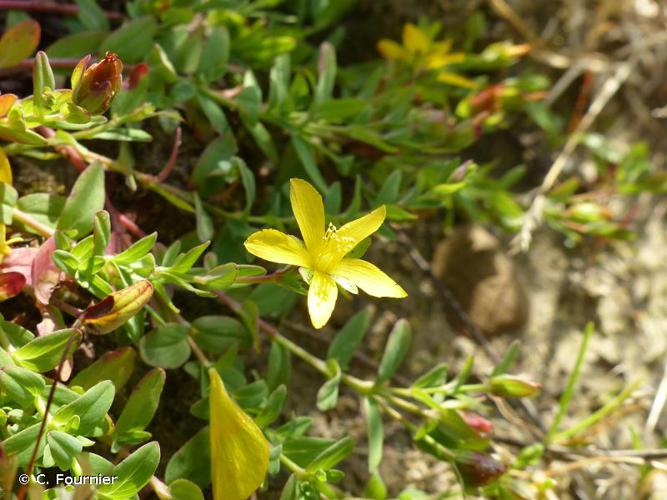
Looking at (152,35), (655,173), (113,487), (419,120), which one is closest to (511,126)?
(655,173)

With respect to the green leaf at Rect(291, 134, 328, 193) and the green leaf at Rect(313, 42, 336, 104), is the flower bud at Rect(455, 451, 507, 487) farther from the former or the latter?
the green leaf at Rect(313, 42, 336, 104)

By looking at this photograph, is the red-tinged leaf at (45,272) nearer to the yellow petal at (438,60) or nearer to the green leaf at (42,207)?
the green leaf at (42,207)

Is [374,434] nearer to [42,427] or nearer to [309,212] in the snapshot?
[309,212]

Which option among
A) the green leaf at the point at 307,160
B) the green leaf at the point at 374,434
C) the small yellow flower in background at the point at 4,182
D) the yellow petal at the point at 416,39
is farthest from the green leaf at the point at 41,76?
the yellow petal at the point at 416,39

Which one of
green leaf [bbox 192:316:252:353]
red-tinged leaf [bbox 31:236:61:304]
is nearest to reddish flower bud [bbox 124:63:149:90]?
red-tinged leaf [bbox 31:236:61:304]

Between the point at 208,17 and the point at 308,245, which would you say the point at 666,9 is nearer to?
the point at 208,17

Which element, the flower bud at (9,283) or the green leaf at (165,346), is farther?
the green leaf at (165,346)
